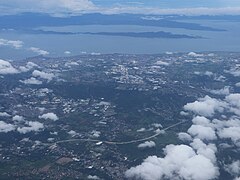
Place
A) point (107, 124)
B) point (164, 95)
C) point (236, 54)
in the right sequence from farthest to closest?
point (236, 54) → point (164, 95) → point (107, 124)

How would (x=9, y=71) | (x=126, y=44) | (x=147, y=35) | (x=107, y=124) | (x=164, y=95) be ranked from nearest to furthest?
(x=107, y=124)
(x=164, y=95)
(x=9, y=71)
(x=126, y=44)
(x=147, y=35)

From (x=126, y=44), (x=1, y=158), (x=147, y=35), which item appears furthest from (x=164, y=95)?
(x=147, y=35)

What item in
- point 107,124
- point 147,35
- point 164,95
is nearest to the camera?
point 107,124

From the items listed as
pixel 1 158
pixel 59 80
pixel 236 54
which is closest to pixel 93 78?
pixel 59 80

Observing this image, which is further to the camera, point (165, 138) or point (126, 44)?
point (126, 44)

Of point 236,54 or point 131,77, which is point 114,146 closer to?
point 131,77

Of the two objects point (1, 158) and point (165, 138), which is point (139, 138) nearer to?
point (165, 138)

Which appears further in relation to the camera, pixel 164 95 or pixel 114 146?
pixel 164 95

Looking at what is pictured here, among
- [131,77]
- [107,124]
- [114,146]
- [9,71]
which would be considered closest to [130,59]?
[131,77]

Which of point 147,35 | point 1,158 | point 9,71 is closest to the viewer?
point 1,158
